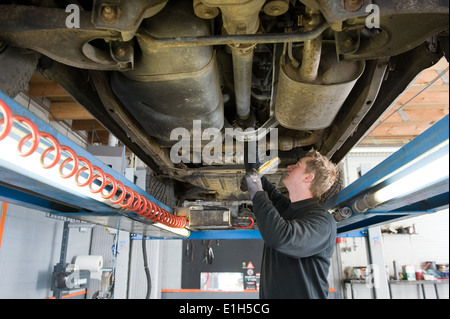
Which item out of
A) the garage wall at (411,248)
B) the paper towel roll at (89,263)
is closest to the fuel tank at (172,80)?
the paper towel roll at (89,263)

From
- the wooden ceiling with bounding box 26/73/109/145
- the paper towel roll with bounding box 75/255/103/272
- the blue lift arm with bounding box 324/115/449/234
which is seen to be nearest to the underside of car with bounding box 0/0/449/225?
the blue lift arm with bounding box 324/115/449/234

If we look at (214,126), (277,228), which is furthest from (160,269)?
(277,228)

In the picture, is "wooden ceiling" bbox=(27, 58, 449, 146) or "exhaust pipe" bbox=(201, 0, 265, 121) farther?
"wooden ceiling" bbox=(27, 58, 449, 146)

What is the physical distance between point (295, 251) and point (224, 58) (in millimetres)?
1001

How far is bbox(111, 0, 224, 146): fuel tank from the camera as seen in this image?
3.78 ft

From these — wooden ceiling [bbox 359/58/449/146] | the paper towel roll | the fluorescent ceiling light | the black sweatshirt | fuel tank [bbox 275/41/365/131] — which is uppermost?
wooden ceiling [bbox 359/58/449/146]

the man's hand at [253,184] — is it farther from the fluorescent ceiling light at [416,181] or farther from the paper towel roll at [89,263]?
the paper towel roll at [89,263]

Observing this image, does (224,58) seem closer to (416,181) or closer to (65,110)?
(416,181)

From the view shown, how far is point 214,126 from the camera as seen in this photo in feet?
5.86

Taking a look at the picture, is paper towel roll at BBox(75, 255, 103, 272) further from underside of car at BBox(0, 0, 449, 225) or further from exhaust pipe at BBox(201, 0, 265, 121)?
exhaust pipe at BBox(201, 0, 265, 121)

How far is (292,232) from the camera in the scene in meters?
1.22

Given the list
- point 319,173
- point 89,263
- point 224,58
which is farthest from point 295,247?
point 89,263

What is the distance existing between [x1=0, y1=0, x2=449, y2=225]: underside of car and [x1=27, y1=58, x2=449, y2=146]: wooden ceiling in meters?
2.51

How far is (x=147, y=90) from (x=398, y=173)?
3.62 feet
